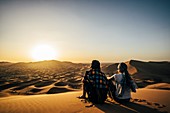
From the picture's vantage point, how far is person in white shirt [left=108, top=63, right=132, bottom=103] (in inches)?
217

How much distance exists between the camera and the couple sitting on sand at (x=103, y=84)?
5.53 metres

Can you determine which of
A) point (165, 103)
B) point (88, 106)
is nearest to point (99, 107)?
point (88, 106)

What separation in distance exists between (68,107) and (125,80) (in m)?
1.92

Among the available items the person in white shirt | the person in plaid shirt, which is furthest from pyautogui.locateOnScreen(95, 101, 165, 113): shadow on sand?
the person in plaid shirt

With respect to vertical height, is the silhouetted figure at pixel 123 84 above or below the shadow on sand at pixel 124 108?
above

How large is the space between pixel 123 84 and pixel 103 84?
2.03ft

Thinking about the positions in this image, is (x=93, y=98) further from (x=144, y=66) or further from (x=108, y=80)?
(x=144, y=66)

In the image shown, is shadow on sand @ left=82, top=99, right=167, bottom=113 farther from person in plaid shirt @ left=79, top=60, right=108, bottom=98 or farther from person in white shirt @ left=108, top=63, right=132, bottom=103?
person in plaid shirt @ left=79, top=60, right=108, bottom=98

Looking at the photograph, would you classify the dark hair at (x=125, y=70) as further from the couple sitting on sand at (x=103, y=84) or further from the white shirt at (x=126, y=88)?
the white shirt at (x=126, y=88)

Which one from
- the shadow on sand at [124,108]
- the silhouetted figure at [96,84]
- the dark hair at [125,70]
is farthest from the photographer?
the silhouetted figure at [96,84]

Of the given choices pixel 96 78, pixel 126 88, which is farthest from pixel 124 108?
pixel 96 78

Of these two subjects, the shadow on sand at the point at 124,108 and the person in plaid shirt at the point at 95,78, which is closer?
the shadow on sand at the point at 124,108

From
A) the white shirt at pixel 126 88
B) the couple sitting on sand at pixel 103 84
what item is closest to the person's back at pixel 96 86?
the couple sitting on sand at pixel 103 84

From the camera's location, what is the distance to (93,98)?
5.66 m
